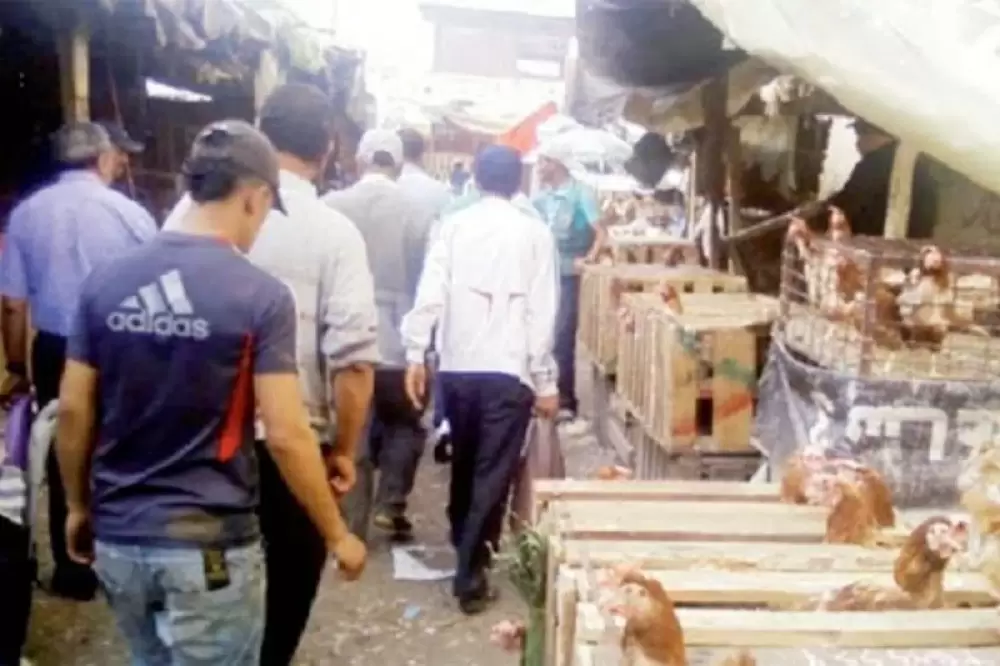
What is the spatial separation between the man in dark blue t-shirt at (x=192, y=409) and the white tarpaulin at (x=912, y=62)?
143 centimetres

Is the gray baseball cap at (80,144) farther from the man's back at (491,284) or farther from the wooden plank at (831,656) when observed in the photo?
the wooden plank at (831,656)

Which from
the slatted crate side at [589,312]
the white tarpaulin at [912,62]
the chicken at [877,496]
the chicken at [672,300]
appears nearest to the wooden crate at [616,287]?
the slatted crate side at [589,312]

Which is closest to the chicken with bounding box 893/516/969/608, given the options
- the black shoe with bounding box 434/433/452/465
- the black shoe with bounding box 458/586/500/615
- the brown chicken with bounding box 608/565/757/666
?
the brown chicken with bounding box 608/565/757/666

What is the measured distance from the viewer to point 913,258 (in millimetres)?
3703

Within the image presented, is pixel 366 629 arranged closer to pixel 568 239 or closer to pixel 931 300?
pixel 931 300

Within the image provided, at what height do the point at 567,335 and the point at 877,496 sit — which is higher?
the point at 877,496

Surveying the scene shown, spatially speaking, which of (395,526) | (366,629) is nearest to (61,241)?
(366,629)

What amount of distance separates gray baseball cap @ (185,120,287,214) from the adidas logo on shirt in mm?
307

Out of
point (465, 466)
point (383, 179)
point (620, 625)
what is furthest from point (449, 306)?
point (620, 625)

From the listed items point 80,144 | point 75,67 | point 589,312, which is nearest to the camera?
point 80,144

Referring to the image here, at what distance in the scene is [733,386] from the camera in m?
5.28

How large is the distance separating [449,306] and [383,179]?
1170 mm

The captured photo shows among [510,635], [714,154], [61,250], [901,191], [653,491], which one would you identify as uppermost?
[714,154]

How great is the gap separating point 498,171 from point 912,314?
2195mm
